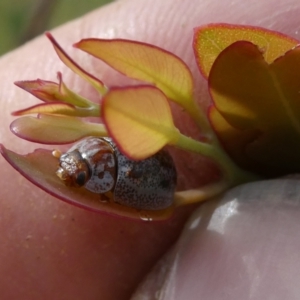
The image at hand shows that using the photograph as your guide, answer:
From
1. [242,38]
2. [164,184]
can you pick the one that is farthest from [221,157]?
[242,38]

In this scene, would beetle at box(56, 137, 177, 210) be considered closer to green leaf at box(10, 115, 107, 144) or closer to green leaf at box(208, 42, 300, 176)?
green leaf at box(10, 115, 107, 144)

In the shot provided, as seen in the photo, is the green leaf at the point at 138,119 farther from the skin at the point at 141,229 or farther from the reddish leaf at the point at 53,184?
the skin at the point at 141,229

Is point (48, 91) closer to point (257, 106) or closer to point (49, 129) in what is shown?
point (49, 129)

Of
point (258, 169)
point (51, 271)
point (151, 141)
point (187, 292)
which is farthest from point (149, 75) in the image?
point (51, 271)

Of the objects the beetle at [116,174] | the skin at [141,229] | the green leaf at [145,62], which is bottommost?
the skin at [141,229]

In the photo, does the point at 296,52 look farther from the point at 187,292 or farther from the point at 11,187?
the point at 11,187

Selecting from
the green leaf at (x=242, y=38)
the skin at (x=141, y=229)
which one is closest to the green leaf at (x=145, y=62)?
the green leaf at (x=242, y=38)

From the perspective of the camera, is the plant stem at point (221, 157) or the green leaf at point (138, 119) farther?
the plant stem at point (221, 157)
